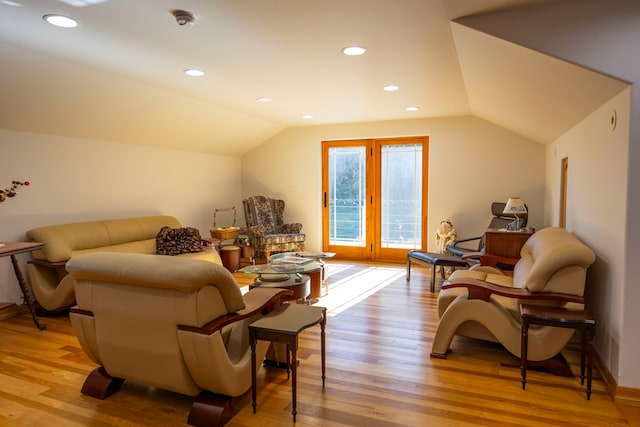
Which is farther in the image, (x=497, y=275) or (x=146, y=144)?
(x=146, y=144)

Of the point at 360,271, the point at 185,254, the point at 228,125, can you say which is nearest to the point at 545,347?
the point at 360,271

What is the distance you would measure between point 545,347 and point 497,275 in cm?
124

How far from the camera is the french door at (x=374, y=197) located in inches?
260

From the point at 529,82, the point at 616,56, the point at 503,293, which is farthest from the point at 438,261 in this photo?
the point at 616,56

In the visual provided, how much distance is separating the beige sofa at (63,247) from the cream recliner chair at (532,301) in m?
3.46

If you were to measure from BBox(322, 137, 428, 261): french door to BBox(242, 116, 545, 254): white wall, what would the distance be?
0.17m

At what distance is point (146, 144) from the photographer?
554cm

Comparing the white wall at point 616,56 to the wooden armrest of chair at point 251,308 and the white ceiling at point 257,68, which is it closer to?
the white ceiling at point 257,68

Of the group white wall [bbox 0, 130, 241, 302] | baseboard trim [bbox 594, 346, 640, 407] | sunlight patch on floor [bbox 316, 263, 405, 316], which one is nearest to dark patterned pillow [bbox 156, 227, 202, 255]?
white wall [bbox 0, 130, 241, 302]

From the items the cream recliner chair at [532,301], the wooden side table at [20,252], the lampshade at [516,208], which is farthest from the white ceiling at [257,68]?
the wooden side table at [20,252]

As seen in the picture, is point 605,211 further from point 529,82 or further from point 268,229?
point 268,229

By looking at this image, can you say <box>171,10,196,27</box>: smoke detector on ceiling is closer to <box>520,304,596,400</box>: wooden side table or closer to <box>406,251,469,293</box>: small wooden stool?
<box>520,304,596,400</box>: wooden side table

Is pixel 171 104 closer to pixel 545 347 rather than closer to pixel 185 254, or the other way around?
pixel 185 254

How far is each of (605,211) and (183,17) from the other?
9.74 feet
